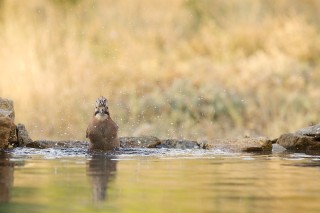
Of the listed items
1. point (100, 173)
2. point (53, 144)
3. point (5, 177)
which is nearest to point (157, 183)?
point (100, 173)

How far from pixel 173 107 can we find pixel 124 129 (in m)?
1.33

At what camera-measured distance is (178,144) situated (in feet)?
51.9

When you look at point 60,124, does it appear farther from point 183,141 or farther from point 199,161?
point 199,161

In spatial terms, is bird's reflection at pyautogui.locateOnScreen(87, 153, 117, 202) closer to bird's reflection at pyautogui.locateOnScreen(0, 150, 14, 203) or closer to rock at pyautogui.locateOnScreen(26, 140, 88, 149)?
bird's reflection at pyautogui.locateOnScreen(0, 150, 14, 203)

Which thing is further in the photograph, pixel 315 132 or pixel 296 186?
pixel 315 132

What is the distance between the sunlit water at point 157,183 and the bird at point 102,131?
2.84 feet

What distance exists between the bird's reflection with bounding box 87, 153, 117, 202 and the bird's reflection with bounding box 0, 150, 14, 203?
684 millimetres

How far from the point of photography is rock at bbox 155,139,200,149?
15.6 meters

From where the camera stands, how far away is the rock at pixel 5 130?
13.7 m

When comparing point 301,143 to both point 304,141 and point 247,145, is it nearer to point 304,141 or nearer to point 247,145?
point 304,141

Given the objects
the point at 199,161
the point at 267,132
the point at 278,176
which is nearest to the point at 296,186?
the point at 278,176

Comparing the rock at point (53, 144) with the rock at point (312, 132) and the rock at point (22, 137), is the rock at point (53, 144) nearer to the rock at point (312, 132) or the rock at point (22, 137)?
the rock at point (22, 137)

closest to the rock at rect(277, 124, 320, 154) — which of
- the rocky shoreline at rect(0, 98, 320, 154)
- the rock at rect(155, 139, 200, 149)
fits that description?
the rocky shoreline at rect(0, 98, 320, 154)

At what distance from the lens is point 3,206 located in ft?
20.9
